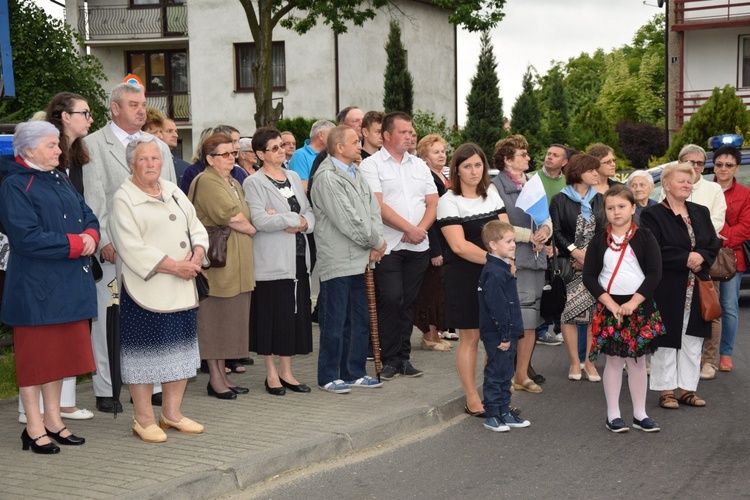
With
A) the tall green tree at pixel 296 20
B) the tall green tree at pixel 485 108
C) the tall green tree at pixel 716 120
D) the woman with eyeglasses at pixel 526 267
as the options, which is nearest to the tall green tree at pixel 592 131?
the tall green tree at pixel 485 108

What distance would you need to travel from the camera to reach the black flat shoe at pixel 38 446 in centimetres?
671

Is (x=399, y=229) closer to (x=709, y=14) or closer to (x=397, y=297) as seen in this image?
(x=397, y=297)

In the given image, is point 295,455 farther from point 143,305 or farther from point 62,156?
point 62,156

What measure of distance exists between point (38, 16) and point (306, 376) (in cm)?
1036

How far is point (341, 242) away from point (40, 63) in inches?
411

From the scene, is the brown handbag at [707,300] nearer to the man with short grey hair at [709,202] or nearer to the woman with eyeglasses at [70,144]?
the man with short grey hair at [709,202]

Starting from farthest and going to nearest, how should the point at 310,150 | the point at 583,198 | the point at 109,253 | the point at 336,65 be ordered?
the point at 336,65, the point at 310,150, the point at 583,198, the point at 109,253

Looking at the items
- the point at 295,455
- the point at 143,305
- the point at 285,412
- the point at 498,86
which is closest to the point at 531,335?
the point at 285,412

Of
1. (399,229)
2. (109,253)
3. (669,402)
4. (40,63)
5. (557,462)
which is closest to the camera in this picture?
(557,462)

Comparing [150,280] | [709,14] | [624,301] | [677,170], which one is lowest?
[624,301]

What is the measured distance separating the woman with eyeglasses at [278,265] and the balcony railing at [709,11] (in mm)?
31767

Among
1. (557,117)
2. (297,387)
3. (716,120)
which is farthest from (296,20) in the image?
(557,117)

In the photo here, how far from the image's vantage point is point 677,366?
28.3 ft

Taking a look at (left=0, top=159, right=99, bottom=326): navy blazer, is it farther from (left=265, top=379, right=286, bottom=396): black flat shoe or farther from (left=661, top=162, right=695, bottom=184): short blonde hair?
(left=661, top=162, right=695, bottom=184): short blonde hair
